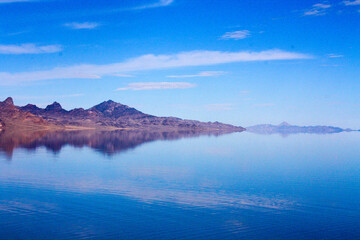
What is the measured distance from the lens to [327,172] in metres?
41.1

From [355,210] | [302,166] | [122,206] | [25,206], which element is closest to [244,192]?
[355,210]

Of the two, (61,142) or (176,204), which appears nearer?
(176,204)

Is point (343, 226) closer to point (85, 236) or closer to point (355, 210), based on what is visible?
point (355, 210)

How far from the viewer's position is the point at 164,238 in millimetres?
17516

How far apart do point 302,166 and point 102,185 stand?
3070cm

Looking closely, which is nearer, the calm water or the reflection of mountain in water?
the calm water

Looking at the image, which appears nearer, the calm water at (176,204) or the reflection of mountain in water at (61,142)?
the calm water at (176,204)

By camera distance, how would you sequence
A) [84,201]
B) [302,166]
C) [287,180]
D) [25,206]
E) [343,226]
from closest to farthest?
1. [343,226]
2. [25,206]
3. [84,201]
4. [287,180]
5. [302,166]

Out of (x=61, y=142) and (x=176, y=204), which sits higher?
(x=61, y=142)

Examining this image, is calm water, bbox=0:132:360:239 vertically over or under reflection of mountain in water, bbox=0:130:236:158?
under

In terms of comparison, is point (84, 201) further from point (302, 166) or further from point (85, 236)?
point (302, 166)

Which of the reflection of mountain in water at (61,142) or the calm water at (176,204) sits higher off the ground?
the reflection of mountain in water at (61,142)

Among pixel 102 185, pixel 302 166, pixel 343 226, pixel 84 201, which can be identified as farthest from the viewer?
pixel 302 166

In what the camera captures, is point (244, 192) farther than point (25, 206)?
Yes
